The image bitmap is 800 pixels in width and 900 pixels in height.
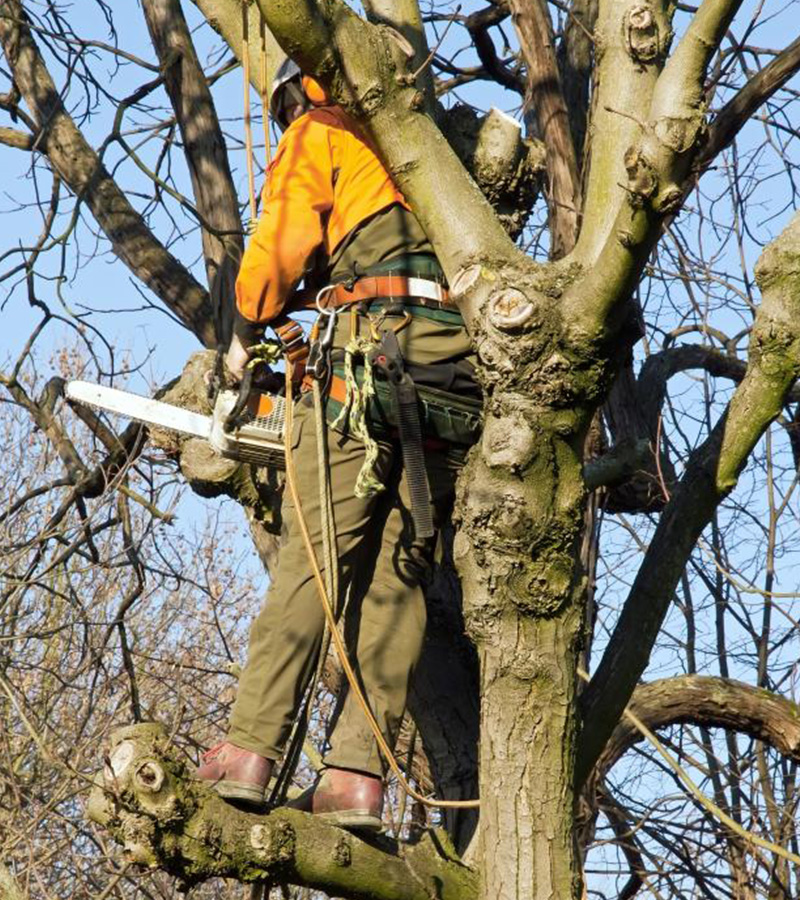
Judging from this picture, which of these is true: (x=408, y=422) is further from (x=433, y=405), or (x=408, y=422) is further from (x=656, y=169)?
(x=656, y=169)

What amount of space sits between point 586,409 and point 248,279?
946 millimetres

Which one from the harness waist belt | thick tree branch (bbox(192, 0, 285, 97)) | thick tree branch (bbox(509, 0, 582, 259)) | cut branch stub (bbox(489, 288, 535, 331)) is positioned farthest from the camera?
thick tree branch (bbox(509, 0, 582, 259))

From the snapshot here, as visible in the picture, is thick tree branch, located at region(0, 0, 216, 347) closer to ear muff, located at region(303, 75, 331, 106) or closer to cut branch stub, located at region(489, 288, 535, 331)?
ear muff, located at region(303, 75, 331, 106)

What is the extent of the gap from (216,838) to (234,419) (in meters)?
1.11

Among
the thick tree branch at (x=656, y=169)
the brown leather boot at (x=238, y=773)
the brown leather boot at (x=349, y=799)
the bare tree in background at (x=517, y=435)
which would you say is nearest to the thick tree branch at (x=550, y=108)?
the bare tree in background at (x=517, y=435)

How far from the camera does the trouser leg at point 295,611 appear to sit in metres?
3.44

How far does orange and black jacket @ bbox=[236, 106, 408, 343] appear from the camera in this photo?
11.5ft

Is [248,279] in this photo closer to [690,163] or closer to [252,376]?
[252,376]

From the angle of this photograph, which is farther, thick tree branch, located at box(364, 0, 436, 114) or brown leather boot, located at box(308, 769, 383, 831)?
thick tree branch, located at box(364, 0, 436, 114)

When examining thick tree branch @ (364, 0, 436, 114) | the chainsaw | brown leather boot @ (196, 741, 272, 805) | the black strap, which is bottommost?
brown leather boot @ (196, 741, 272, 805)

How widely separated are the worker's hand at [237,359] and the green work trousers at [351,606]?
0.21 meters

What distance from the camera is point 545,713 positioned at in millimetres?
3131

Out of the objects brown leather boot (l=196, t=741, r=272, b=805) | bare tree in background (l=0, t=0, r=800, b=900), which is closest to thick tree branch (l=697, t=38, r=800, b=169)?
bare tree in background (l=0, t=0, r=800, b=900)

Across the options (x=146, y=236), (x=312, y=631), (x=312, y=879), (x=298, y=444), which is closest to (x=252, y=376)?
(x=298, y=444)
